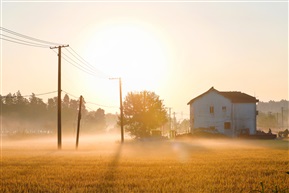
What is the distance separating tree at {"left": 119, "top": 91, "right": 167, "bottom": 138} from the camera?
3457 inches

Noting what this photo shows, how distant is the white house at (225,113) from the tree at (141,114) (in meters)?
7.83

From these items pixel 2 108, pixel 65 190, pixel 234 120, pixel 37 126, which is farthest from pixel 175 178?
pixel 37 126

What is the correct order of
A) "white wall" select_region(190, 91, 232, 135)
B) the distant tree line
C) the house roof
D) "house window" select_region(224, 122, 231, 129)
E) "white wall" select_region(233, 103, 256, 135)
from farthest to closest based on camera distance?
the distant tree line
the house roof
"white wall" select_region(190, 91, 232, 135)
"white wall" select_region(233, 103, 256, 135)
"house window" select_region(224, 122, 231, 129)

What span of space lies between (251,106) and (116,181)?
7093 cm

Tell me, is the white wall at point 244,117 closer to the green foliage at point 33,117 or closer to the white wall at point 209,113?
the white wall at point 209,113

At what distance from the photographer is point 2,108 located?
6703 inches

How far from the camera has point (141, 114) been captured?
288 ft

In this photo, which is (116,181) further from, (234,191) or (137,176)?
(234,191)

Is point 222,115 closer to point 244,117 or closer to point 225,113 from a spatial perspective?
point 225,113

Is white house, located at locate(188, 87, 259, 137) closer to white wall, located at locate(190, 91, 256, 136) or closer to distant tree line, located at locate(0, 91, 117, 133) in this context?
white wall, located at locate(190, 91, 256, 136)

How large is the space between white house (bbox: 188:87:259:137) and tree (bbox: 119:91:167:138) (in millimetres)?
7834

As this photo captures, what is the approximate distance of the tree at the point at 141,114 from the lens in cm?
8781

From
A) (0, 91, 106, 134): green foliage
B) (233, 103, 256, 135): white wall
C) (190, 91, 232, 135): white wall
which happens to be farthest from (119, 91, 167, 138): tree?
(0, 91, 106, 134): green foliage

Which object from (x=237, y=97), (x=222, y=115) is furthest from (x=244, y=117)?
(x=237, y=97)
